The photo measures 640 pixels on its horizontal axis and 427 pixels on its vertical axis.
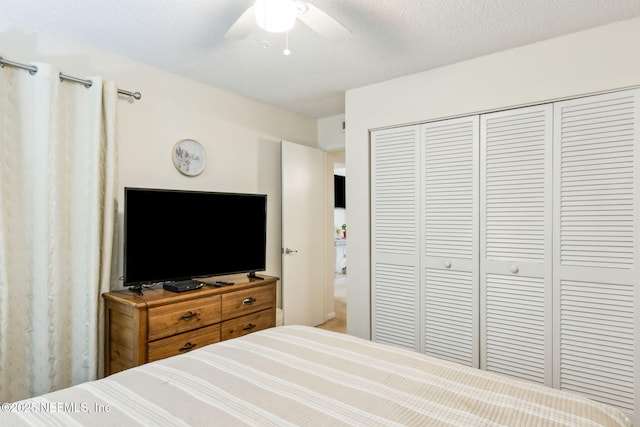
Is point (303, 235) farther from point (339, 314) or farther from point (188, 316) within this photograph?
point (188, 316)

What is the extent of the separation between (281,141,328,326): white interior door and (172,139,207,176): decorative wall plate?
0.91m

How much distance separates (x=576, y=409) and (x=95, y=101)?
2954 mm

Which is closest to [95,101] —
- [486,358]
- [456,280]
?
[456,280]

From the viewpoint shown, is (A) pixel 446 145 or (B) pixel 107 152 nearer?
(B) pixel 107 152

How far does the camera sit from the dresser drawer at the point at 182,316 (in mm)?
2303

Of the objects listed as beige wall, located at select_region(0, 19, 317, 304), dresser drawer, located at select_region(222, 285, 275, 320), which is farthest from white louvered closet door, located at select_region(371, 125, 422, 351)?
beige wall, located at select_region(0, 19, 317, 304)

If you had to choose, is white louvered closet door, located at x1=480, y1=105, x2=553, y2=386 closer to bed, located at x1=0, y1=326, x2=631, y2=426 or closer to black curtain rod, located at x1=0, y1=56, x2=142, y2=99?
bed, located at x1=0, y1=326, x2=631, y2=426

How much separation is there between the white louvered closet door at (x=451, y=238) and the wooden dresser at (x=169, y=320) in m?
1.48

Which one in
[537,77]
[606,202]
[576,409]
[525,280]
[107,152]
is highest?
[537,77]

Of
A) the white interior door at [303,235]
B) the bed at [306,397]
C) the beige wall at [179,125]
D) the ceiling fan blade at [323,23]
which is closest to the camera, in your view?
the bed at [306,397]

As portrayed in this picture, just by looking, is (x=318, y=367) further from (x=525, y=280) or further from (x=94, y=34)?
(x=94, y=34)

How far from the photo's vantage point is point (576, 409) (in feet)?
3.77

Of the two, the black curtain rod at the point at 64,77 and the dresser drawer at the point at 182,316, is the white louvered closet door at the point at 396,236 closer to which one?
the dresser drawer at the point at 182,316

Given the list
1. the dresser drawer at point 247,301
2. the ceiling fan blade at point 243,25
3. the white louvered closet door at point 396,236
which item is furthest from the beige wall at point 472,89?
the ceiling fan blade at point 243,25
